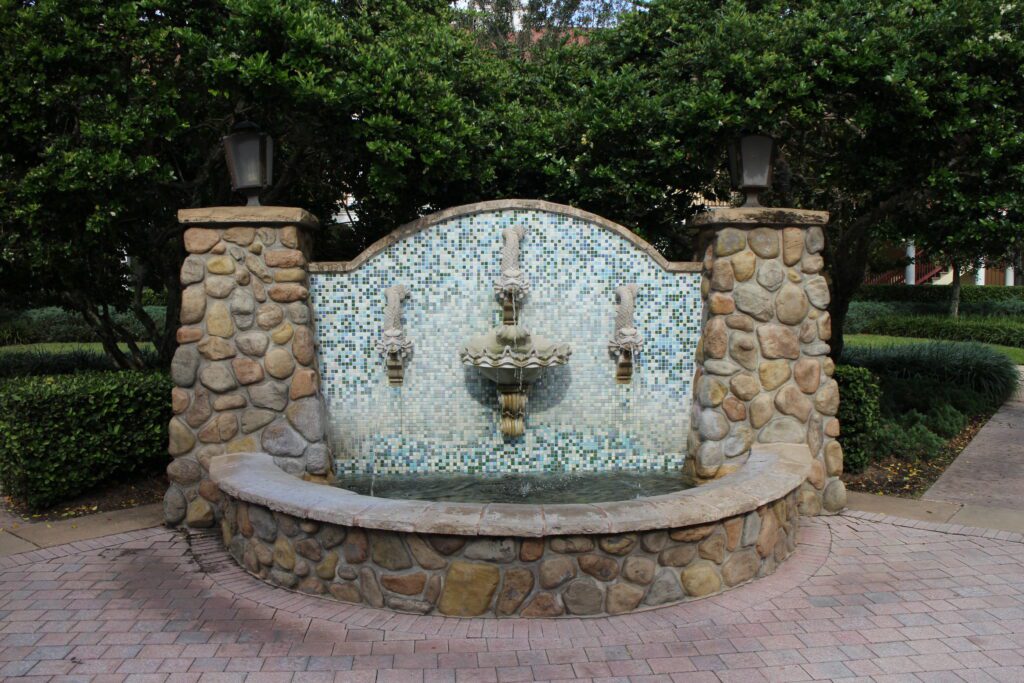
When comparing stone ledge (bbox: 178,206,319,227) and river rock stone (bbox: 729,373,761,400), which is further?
river rock stone (bbox: 729,373,761,400)

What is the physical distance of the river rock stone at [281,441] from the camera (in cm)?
540

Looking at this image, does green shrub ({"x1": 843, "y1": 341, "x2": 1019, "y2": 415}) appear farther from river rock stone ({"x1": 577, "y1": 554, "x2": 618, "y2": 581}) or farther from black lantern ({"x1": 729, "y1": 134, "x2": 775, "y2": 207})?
river rock stone ({"x1": 577, "y1": 554, "x2": 618, "y2": 581})

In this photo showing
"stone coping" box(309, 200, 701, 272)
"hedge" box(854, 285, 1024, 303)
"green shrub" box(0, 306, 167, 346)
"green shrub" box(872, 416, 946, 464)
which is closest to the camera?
"stone coping" box(309, 200, 701, 272)

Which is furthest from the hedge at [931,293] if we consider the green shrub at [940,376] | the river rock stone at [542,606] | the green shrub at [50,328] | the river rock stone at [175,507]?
the river rock stone at [175,507]

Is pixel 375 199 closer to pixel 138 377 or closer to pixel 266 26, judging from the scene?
pixel 266 26

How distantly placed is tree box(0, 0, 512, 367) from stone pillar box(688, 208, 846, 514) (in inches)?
92.4

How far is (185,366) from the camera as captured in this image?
17.4ft

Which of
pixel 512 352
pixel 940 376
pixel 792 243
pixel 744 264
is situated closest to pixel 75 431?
pixel 512 352

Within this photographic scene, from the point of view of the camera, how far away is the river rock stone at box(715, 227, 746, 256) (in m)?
5.56

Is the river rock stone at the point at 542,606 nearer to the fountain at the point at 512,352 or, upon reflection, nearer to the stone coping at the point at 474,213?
the fountain at the point at 512,352

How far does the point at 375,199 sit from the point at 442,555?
4271 mm

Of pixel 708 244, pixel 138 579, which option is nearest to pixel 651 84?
pixel 708 244

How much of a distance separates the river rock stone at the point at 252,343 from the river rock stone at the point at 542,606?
2.77 meters

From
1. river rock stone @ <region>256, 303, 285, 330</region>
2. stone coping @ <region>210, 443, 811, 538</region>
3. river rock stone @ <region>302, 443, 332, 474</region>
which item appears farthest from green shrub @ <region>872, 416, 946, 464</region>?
river rock stone @ <region>256, 303, 285, 330</region>
